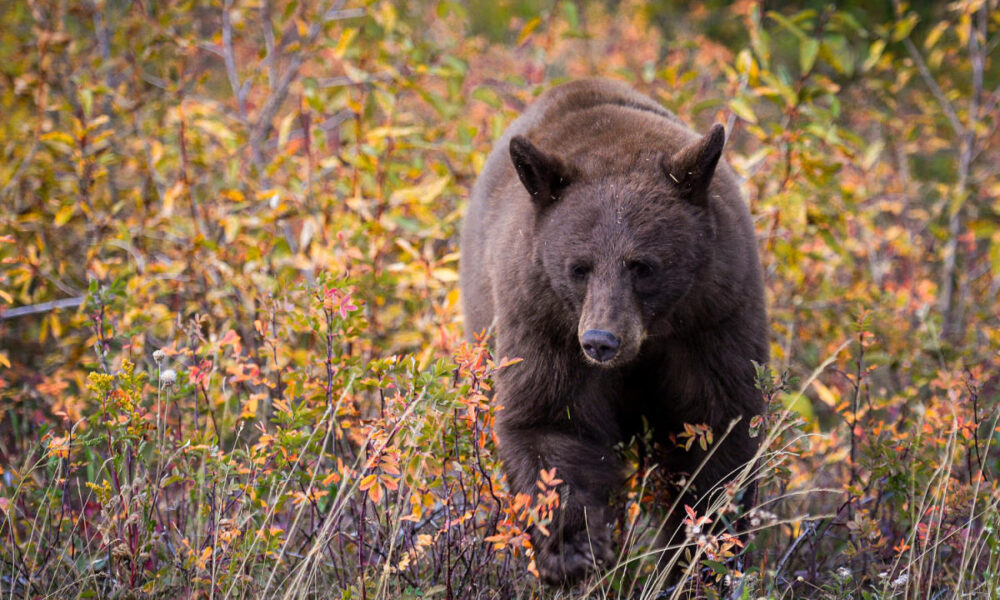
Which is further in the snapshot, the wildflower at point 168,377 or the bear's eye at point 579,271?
the bear's eye at point 579,271

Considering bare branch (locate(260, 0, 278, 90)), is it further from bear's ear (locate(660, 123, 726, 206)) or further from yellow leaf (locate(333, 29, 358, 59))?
bear's ear (locate(660, 123, 726, 206))

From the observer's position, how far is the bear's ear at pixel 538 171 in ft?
10.3

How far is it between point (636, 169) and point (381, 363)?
105cm

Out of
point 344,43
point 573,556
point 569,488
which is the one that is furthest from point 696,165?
point 344,43

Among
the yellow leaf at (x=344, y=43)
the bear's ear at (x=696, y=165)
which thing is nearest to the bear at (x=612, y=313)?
the bear's ear at (x=696, y=165)

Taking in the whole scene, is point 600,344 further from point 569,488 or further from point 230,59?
point 230,59

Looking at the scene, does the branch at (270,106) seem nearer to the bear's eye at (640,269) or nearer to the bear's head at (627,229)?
the bear's head at (627,229)

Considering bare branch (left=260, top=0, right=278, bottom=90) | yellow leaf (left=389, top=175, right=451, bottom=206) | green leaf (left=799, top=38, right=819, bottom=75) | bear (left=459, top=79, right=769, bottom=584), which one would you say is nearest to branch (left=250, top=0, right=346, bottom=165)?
bare branch (left=260, top=0, right=278, bottom=90)

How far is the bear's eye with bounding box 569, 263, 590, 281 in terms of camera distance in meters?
3.12

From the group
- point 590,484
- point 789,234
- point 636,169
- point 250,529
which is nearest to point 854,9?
point 789,234

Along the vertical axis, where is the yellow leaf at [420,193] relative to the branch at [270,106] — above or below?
below

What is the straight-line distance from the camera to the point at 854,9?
7848 mm

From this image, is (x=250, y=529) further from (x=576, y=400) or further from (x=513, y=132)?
(x=513, y=132)

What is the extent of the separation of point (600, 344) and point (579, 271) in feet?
1.12
